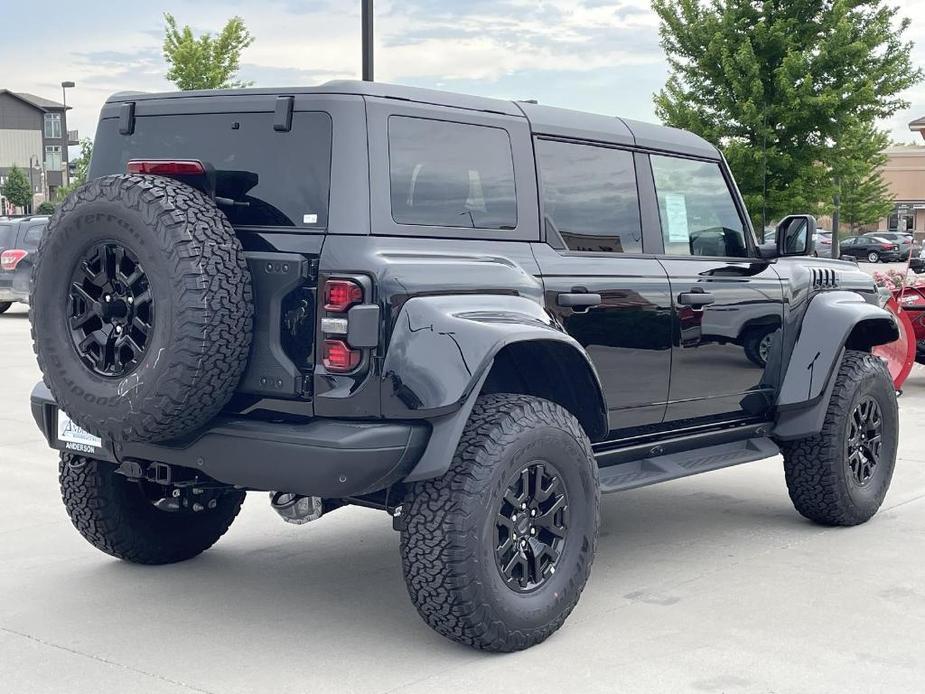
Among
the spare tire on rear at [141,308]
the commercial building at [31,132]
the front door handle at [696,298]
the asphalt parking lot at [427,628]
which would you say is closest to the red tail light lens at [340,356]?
the spare tire on rear at [141,308]

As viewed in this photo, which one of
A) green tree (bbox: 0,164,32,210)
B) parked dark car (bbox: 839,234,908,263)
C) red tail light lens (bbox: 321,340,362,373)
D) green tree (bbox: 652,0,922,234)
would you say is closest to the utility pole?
red tail light lens (bbox: 321,340,362,373)

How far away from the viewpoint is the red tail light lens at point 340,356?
422 centimetres

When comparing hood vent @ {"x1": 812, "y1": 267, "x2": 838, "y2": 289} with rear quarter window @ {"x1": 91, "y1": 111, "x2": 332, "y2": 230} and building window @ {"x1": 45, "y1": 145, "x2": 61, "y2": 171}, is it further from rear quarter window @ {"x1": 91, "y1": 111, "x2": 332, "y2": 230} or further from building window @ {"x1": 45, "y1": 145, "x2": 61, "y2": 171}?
building window @ {"x1": 45, "y1": 145, "x2": 61, "y2": 171}

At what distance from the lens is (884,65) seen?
2086cm

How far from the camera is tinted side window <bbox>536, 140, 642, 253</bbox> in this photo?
527 centimetres

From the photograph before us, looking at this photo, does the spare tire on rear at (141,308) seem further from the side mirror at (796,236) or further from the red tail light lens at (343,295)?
the side mirror at (796,236)

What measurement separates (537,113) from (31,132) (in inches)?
4697

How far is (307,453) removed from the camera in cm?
420

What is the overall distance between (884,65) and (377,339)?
61.4ft

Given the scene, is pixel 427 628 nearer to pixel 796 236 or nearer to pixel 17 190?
pixel 796 236

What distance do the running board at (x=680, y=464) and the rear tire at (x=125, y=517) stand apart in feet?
5.53

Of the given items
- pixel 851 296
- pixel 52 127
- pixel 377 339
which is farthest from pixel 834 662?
pixel 52 127

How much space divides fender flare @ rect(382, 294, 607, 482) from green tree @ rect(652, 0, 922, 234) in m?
16.8

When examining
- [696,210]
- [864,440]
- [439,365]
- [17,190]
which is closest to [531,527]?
[439,365]
